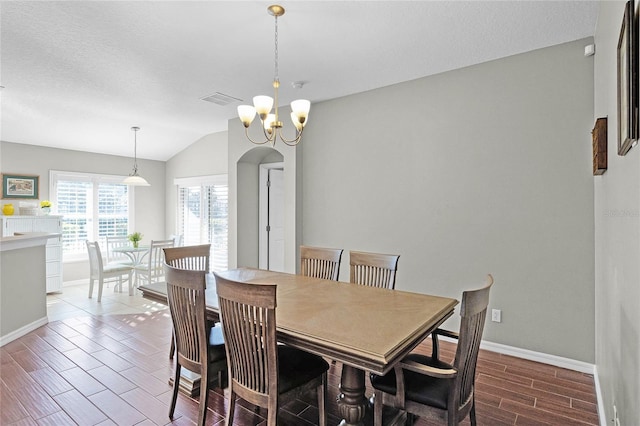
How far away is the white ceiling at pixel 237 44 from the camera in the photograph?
100 inches

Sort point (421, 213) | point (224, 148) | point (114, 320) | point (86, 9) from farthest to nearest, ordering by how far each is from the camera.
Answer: point (224, 148) < point (114, 320) < point (421, 213) < point (86, 9)

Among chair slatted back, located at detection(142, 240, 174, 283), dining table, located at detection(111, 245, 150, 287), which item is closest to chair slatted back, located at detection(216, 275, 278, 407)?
chair slatted back, located at detection(142, 240, 174, 283)

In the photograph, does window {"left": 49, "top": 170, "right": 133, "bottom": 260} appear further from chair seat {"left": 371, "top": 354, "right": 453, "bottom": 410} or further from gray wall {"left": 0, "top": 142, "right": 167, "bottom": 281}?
chair seat {"left": 371, "top": 354, "right": 453, "bottom": 410}

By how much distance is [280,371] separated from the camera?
1936 mm

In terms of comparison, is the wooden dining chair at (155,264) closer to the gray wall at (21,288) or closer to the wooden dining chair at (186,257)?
the gray wall at (21,288)

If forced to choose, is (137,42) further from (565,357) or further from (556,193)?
(565,357)

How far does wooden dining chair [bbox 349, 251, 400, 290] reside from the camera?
9.05 ft

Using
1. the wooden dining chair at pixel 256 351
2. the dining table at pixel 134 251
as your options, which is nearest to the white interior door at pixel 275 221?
the dining table at pixel 134 251

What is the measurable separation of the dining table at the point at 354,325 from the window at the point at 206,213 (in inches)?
155

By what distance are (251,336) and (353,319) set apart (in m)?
0.55

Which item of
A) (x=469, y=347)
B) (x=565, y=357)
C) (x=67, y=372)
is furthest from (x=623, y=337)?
(x=67, y=372)

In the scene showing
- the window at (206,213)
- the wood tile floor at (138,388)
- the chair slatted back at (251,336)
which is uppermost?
the window at (206,213)

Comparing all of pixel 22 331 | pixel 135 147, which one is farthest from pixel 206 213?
pixel 22 331

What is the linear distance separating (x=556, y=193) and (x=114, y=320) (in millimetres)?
5046
